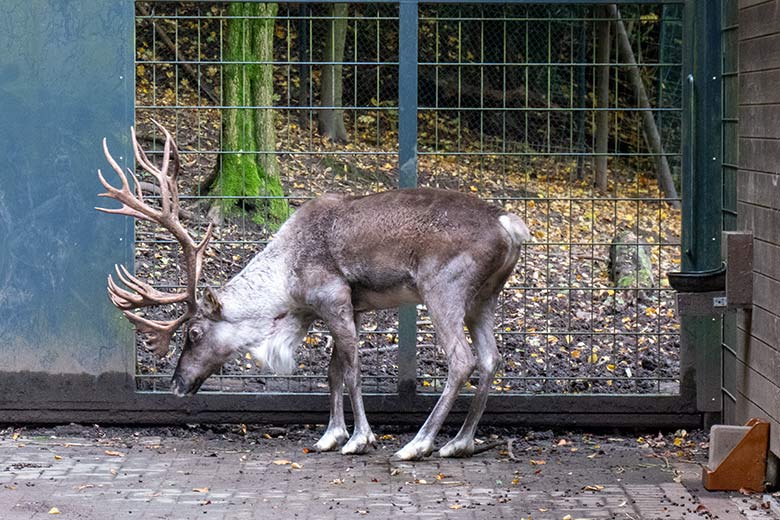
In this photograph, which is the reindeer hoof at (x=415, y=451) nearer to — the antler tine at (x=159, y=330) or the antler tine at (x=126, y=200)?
the antler tine at (x=159, y=330)

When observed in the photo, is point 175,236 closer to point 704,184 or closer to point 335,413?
point 335,413

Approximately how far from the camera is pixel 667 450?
7930 mm

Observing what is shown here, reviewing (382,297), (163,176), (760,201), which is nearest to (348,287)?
(382,297)

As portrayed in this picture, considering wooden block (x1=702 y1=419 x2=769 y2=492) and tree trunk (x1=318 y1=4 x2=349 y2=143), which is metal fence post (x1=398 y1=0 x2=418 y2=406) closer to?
tree trunk (x1=318 y1=4 x2=349 y2=143)

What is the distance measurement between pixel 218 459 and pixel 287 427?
0.86 meters

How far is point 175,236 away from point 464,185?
2.93 m

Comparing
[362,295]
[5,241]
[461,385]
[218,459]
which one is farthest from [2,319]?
[461,385]

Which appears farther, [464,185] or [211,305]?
[464,185]

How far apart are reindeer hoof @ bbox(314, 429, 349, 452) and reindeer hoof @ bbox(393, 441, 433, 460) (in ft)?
1.44

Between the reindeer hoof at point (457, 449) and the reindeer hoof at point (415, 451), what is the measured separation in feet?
0.40

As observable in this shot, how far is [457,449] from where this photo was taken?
768cm

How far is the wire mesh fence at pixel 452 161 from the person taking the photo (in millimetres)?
8547

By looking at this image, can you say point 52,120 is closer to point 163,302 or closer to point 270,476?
point 163,302

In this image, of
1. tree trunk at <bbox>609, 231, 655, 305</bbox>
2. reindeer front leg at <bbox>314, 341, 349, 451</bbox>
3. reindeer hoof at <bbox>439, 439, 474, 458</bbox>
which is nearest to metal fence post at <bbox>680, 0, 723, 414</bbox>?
reindeer hoof at <bbox>439, 439, 474, 458</bbox>
